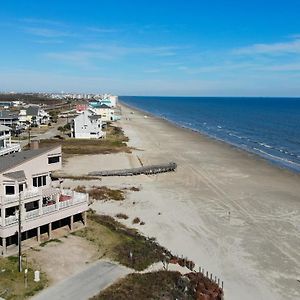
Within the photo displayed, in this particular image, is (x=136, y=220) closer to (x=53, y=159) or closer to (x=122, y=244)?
(x=122, y=244)

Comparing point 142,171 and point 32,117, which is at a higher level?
point 32,117

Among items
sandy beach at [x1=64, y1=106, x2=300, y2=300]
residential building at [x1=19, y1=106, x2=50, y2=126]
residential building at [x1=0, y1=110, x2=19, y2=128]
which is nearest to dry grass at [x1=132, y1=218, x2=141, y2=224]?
sandy beach at [x1=64, y1=106, x2=300, y2=300]

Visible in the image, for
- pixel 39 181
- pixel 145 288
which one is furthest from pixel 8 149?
pixel 145 288

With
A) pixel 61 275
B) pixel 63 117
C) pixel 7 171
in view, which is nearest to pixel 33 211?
pixel 7 171

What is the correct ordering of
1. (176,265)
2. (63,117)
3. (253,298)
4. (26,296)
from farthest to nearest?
(63,117) < (176,265) < (253,298) < (26,296)

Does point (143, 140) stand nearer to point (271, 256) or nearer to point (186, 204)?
point (186, 204)

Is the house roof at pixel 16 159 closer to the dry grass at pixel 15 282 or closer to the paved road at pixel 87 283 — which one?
the dry grass at pixel 15 282

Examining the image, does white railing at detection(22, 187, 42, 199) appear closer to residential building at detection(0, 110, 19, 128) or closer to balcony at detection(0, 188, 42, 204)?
balcony at detection(0, 188, 42, 204)
